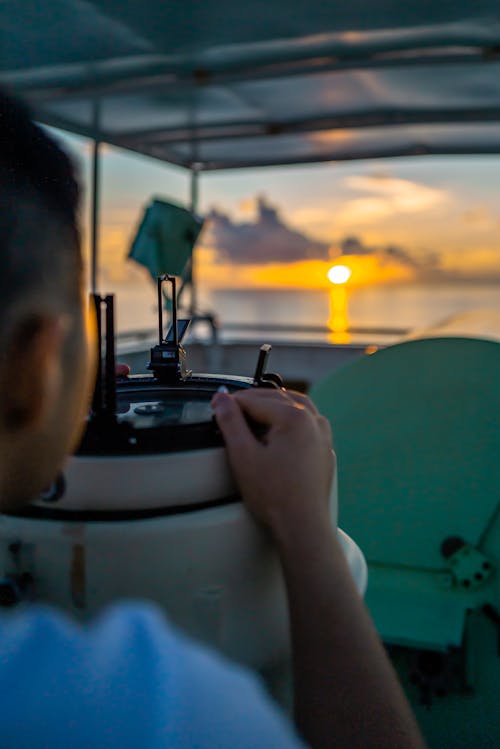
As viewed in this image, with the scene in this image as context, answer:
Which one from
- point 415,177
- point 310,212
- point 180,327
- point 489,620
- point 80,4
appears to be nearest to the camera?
point 180,327

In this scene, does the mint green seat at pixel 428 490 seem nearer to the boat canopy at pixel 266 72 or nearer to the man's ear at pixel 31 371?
the man's ear at pixel 31 371

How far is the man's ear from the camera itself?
1.24 feet

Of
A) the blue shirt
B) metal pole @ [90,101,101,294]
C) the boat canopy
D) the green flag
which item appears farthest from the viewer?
metal pole @ [90,101,101,294]

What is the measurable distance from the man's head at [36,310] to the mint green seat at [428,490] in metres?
0.98

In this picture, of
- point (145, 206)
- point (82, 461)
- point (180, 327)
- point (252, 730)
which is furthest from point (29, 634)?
point (145, 206)

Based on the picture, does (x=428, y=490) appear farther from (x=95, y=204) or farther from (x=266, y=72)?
(x=95, y=204)

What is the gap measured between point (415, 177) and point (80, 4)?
11.1 feet

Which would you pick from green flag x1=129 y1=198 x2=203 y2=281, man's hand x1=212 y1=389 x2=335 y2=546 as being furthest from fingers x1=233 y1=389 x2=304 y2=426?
green flag x1=129 y1=198 x2=203 y2=281

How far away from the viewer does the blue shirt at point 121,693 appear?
33 cm

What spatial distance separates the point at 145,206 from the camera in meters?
4.11

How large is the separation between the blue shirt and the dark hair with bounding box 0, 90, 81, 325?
18 centimetres

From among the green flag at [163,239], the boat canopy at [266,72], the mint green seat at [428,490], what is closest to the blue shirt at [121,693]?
the mint green seat at [428,490]

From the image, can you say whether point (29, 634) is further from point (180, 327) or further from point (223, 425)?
point (180, 327)

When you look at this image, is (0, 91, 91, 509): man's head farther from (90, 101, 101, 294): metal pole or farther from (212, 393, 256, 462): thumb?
(90, 101, 101, 294): metal pole
